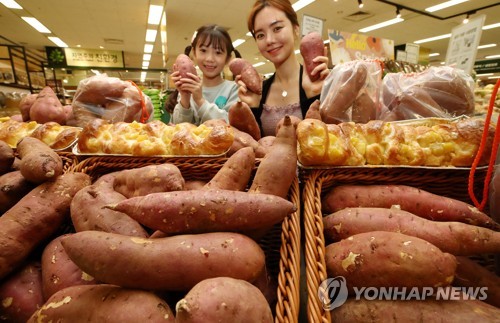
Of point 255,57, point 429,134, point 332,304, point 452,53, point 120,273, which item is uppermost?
point 255,57

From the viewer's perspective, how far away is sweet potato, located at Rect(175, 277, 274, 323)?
1.53ft

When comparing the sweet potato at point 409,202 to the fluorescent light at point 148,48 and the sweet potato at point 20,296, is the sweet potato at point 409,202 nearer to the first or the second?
the sweet potato at point 20,296

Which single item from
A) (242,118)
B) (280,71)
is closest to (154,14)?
(280,71)

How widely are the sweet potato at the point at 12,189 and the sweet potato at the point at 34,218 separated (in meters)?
0.09

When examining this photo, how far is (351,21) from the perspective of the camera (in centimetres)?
906

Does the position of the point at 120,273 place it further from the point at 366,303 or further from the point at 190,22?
the point at 190,22

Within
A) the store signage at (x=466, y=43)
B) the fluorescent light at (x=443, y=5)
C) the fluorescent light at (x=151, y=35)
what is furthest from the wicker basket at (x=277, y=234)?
the fluorescent light at (x=151, y=35)

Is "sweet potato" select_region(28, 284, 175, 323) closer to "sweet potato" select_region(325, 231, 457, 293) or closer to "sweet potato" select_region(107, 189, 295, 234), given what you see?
"sweet potato" select_region(107, 189, 295, 234)

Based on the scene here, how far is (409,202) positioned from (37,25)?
1206cm

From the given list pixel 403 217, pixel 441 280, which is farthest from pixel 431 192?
pixel 441 280

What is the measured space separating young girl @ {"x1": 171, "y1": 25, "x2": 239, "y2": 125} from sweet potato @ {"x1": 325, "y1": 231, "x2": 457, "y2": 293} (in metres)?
1.49

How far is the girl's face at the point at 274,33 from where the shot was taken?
1.88 m

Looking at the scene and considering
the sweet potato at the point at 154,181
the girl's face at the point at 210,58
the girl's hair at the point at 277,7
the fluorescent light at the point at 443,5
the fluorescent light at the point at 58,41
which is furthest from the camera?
the fluorescent light at the point at 58,41

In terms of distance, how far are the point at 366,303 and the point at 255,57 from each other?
51.0 ft
